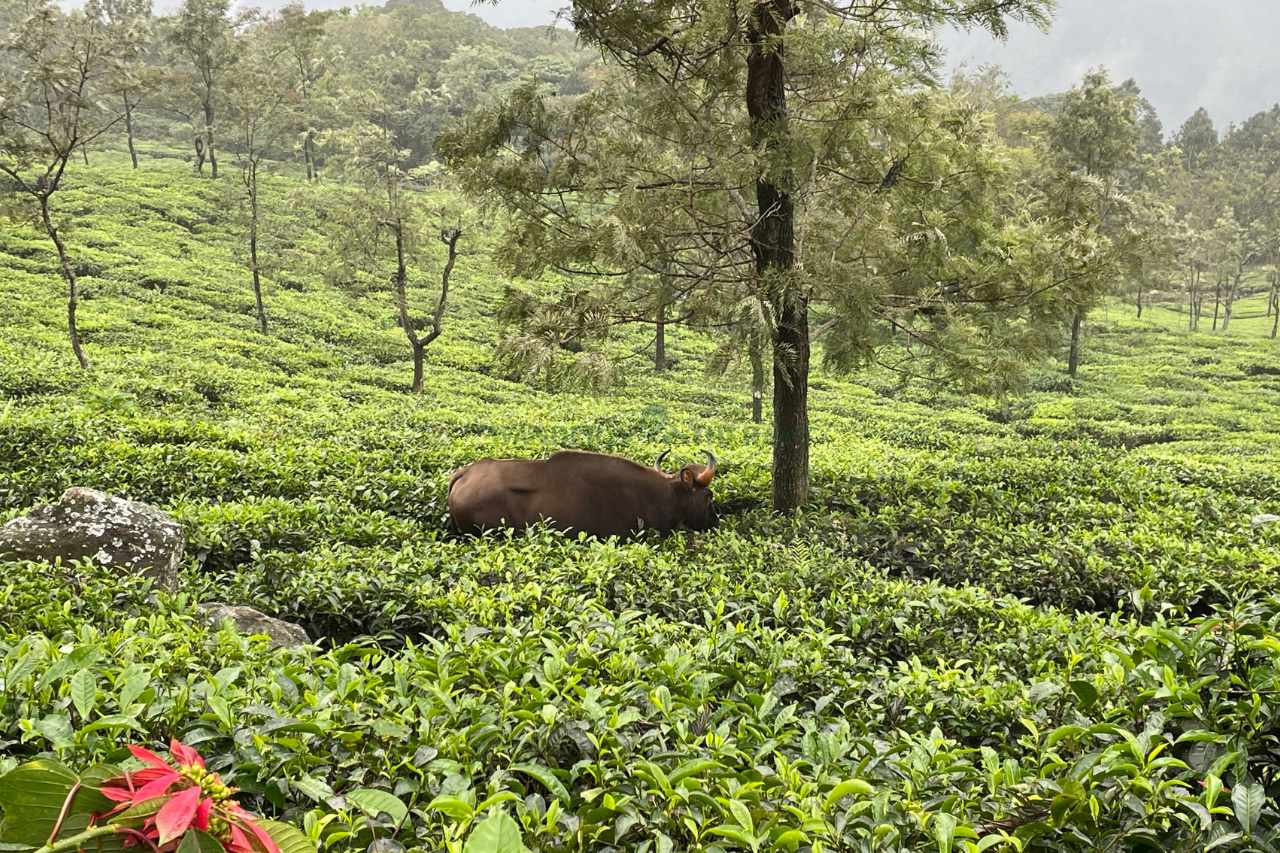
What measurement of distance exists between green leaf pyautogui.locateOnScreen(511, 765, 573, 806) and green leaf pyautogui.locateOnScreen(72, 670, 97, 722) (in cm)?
117

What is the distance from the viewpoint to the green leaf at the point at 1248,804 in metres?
2.05

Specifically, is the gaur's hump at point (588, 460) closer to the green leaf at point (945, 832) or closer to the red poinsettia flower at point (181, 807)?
the green leaf at point (945, 832)

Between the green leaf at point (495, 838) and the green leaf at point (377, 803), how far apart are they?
0.46m

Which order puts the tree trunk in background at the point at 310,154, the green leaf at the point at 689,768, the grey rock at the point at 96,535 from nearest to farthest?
1. the green leaf at the point at 689,768
2. the grey rock at the point at 96,535
3. the tree trunk in background at the point at 310,154

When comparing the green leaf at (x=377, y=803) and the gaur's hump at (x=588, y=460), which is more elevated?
the green leaf at (x=377, y=803)

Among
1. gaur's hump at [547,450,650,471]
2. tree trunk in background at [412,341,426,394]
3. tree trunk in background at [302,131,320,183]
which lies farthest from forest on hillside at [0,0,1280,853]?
tree trunk in background at [302,131,320,183]

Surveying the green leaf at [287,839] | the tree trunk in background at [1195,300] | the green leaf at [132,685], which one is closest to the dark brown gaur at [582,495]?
the green leaf at [132,685]

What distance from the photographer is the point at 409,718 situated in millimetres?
2666

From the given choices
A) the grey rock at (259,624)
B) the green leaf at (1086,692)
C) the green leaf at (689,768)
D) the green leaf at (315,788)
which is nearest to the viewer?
the green leaf at (315,788)

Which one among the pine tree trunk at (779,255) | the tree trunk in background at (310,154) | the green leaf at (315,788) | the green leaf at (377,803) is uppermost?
the tree trunk in background at (310,154)

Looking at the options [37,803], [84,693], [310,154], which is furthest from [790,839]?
[310,154]

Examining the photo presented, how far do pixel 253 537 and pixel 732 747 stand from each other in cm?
550

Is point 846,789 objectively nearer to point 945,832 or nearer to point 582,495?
point 945,832

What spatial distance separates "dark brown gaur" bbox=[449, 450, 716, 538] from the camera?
779cm
